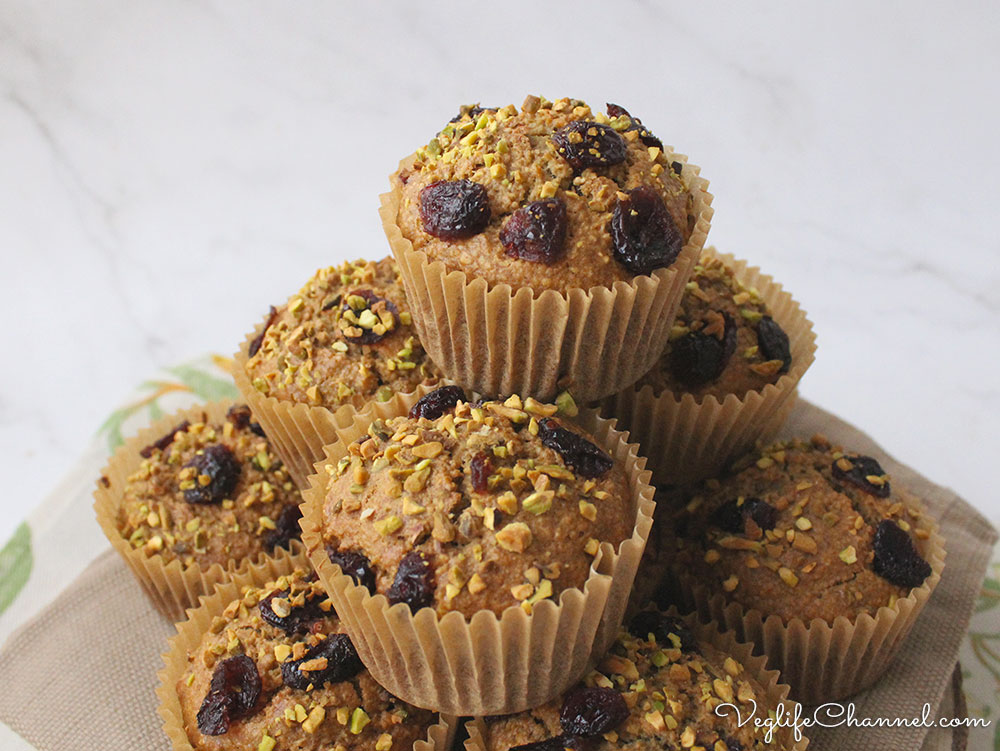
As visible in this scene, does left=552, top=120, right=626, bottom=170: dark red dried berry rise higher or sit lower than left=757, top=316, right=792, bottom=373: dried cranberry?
higher

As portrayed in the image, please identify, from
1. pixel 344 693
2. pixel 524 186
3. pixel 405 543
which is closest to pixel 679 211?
pixel 524 186

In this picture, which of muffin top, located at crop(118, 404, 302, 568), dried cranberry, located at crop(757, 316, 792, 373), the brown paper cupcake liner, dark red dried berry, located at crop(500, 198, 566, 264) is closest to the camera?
dark red dried berry, located at crop(500, 198, 566, 264)

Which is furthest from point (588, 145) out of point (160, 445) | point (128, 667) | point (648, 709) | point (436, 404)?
point (128, 667)

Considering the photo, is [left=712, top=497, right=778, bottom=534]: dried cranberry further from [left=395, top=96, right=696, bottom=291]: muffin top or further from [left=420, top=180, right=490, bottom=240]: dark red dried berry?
[left=420, top=180, right=490, bottom=240]: dark red dried berry

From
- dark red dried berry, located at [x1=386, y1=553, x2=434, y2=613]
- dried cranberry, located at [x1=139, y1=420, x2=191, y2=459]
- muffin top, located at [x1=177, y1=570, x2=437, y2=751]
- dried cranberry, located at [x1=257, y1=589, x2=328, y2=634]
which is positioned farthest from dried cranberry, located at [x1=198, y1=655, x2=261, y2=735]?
dried cranberry, located at [x1=139, y1=420, x2=191, y2=459]

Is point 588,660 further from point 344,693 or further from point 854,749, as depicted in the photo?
point 854,749

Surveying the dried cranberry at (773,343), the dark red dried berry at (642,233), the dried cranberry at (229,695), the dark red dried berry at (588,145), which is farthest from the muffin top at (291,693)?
the dried cranberry at (773,343)

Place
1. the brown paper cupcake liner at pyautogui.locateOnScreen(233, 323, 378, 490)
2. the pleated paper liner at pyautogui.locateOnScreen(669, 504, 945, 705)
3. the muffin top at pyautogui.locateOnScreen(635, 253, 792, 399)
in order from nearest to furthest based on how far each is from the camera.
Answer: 1. the pleated paper liner at pyautogui.locateOnScreen(669, 504, 945, 705)
2. the brown paper cupcake liner at pyautogui.locateOnScreen(233, 323, 378, 490)
3. the muffin top at pyautogui.locateOnScreen(635, 253, 792, 399)

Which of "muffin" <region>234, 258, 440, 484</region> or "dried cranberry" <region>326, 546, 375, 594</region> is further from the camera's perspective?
"muffin" <region>234, 258, 440, 484</region>
